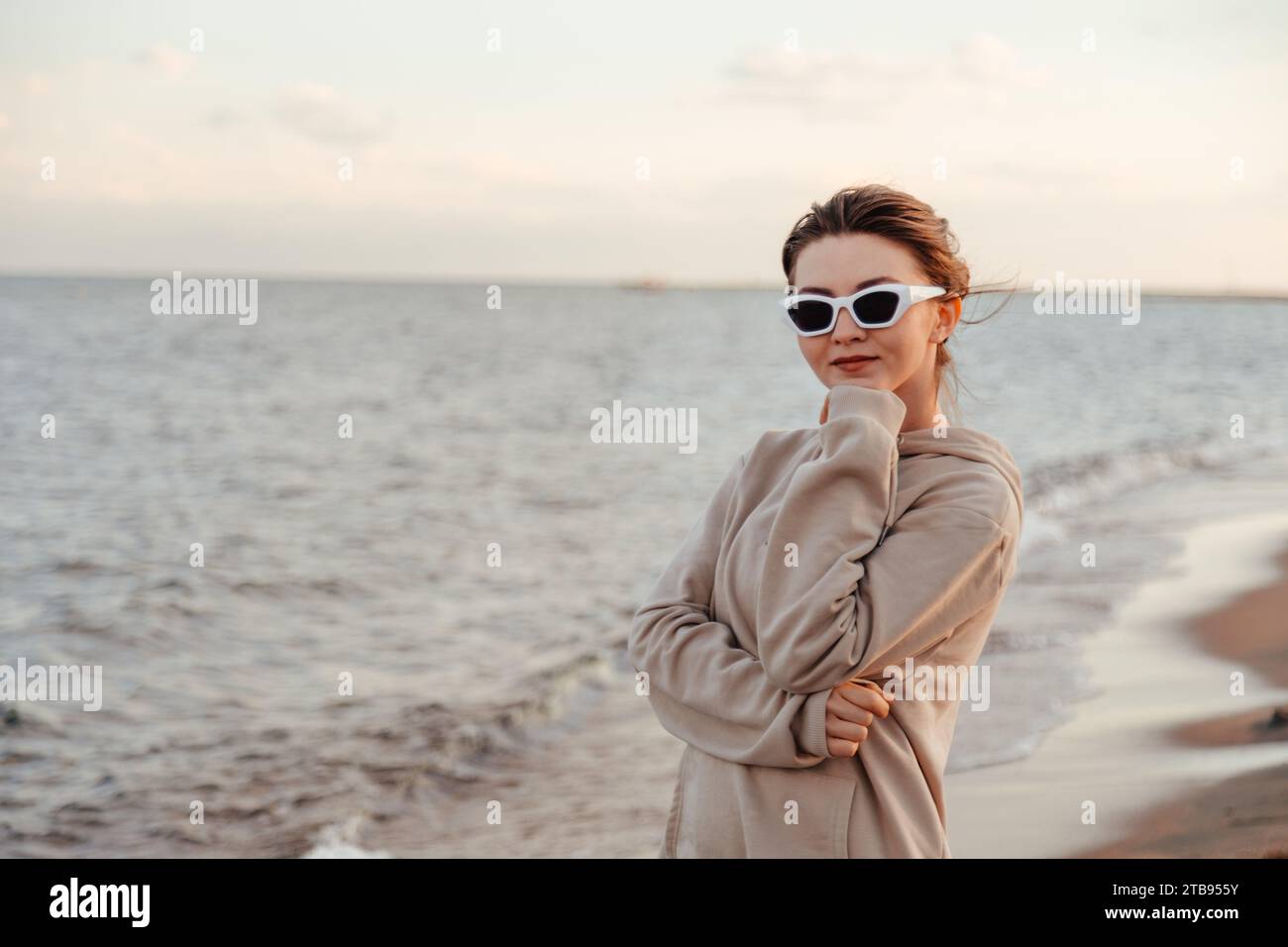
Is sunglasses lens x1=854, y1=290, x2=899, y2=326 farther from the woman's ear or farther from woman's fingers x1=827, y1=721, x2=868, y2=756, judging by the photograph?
woman's fingers x1=827, y1=721, x2=868, y2=756

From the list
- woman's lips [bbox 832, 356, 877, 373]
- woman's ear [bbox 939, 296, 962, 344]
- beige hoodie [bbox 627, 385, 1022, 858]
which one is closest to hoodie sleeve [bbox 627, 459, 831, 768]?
beige hoodie [bbox 627, 385, 1022, 858]

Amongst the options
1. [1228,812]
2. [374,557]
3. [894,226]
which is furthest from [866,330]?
[374,557]

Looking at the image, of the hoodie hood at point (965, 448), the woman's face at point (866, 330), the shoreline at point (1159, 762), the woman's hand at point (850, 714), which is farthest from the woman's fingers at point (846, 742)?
the shoreline at point (1159, 762)

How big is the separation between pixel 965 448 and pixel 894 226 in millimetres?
381

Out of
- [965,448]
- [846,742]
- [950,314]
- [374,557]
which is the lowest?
[846,742]

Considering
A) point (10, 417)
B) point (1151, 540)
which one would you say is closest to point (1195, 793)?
point (1151, 540)

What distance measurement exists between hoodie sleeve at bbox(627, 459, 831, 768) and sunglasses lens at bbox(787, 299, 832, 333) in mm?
263

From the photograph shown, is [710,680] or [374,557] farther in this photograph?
[374,557]

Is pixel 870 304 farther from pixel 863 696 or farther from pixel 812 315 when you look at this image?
pixel 863 696

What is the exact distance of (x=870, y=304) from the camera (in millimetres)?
1874

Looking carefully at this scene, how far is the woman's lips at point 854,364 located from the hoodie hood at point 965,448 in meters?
0.13

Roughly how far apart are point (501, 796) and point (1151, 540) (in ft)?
23.2

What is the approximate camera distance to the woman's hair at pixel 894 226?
1.92m

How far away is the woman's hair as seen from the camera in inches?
75.6
